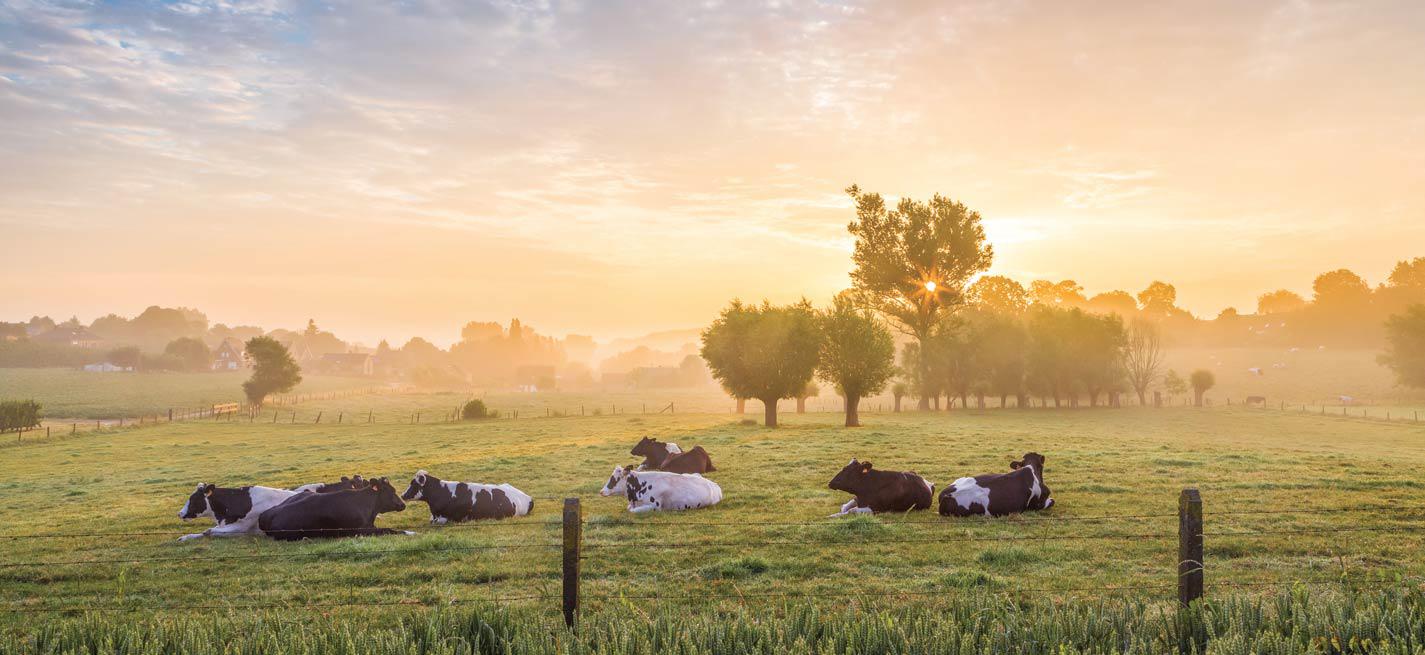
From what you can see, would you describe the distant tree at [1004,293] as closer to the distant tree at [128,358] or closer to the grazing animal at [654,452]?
the grazing animal at [654,452]

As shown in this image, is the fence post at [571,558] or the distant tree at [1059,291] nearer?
the fence post at [571,558]

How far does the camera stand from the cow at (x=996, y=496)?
1465cm

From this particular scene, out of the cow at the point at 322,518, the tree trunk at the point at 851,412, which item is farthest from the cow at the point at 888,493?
the tree trunk at the point at 851,412

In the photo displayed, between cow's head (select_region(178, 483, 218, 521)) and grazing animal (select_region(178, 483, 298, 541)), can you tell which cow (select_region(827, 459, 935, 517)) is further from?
cow's head (select_region(178, 483, 218, 521))

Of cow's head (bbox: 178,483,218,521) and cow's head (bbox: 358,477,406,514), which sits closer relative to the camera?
cow's head (bbox: 178,483,218,521)

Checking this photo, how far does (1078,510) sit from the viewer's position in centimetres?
1529

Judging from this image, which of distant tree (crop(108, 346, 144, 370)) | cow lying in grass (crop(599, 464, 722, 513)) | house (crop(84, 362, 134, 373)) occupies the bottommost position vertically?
cow lying in grass (crop(599, 464, 722, 513))

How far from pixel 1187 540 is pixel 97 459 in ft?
135

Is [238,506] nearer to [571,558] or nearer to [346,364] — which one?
[571,558]

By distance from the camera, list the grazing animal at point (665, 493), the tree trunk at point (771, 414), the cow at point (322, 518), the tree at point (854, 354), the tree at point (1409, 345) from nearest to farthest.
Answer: the cow at point (322, 518)
the grazing animal at point (665, 493)
the tree trunk at point (771, 414)
the tree at point (854, 354)
the tree at point (1409, 345)

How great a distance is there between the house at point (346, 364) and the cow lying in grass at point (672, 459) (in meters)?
168

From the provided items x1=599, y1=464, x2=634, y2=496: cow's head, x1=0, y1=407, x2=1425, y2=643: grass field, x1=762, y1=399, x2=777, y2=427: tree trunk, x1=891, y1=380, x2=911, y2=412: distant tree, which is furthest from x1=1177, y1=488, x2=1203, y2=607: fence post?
x1=891, y1=380, x2=911, y2=412: distant tree

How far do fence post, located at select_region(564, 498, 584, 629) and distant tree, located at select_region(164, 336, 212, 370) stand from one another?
529 feet

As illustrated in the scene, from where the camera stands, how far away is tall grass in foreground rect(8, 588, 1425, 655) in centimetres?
661
